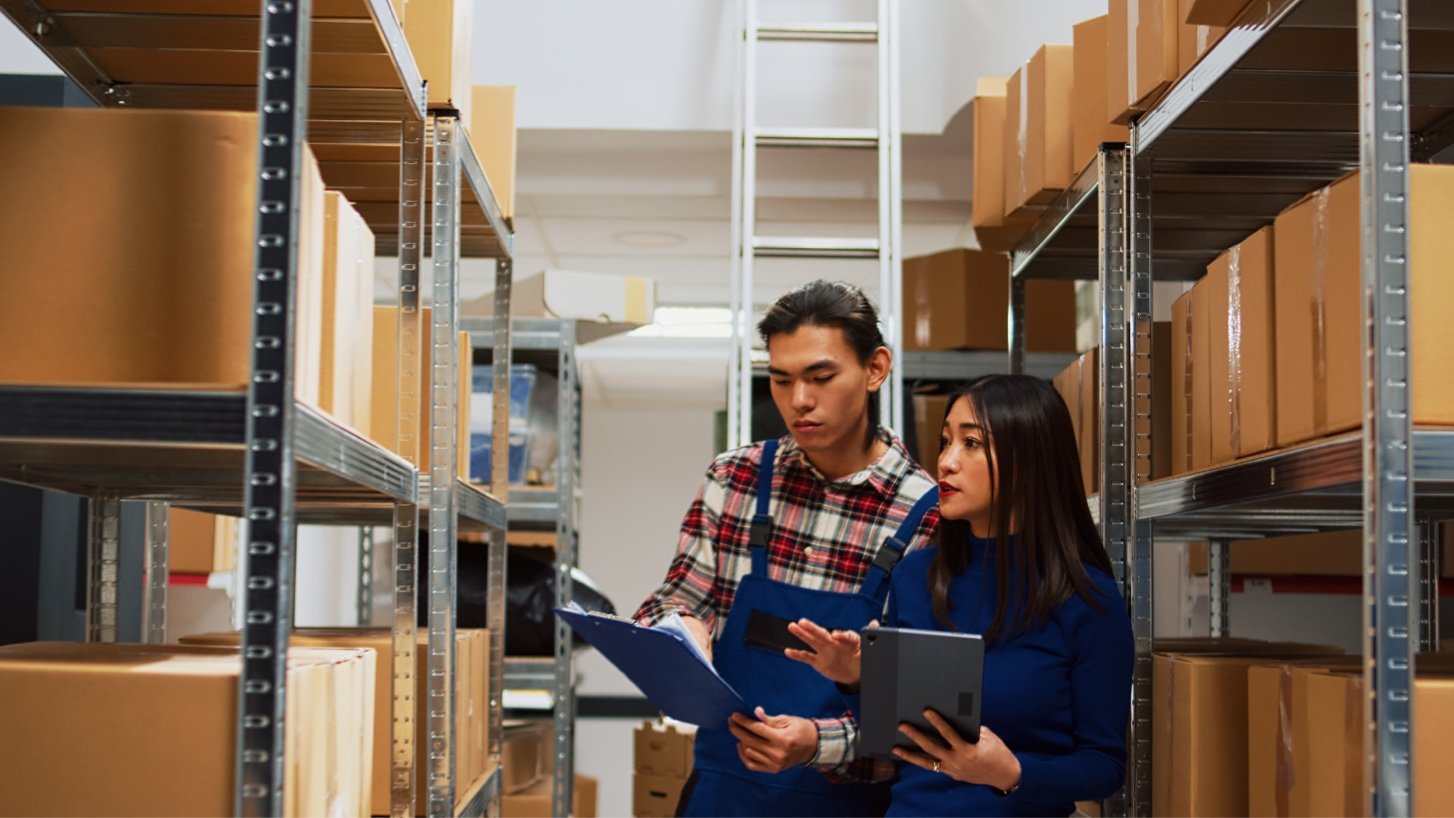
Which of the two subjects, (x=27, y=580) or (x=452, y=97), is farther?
(x=27, y=580)

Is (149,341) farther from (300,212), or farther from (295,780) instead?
(295,780)

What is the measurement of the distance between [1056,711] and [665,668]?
60 centimetres

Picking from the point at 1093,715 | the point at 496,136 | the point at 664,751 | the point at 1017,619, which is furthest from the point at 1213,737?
the point at 664,751

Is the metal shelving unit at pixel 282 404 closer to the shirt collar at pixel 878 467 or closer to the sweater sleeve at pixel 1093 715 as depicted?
the shirt collar at pixel 878 467

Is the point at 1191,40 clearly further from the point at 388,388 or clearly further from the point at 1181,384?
the point at 388,388

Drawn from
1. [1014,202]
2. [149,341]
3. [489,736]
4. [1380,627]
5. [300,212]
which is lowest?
[489,736]

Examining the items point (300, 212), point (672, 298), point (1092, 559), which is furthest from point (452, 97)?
point (672, 298)

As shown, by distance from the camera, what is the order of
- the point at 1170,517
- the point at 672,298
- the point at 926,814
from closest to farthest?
1. the point at 926,814
2. the point at 1170,517
3. the point at 672,298

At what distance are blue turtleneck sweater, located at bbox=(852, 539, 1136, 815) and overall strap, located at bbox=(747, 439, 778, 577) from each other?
19.6 inches

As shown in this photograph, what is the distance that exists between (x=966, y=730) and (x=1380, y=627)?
0.65 metres

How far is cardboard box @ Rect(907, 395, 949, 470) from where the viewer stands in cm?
450

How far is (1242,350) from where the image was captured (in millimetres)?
2100

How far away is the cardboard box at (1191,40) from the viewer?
2.12 meters

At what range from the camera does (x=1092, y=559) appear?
89.1 inches
